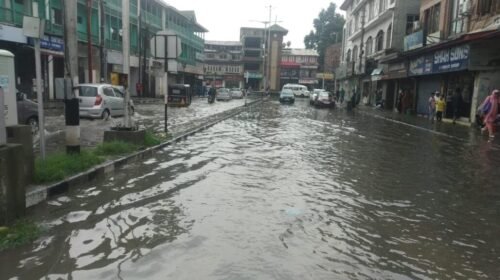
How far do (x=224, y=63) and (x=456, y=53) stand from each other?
72.3 m

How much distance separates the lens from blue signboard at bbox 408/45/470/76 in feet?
73.3

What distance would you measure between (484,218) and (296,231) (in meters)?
2.91

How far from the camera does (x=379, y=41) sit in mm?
43250

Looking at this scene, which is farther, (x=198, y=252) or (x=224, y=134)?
(x=224, y=134)

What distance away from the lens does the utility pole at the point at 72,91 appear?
873 centimetres

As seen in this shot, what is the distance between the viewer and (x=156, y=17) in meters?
51.3

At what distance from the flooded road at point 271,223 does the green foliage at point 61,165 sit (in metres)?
0.50

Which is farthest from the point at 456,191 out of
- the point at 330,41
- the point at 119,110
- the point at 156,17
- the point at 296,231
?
the point at 330,41

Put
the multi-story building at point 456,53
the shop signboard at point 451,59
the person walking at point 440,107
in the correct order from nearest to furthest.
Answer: the multi-story building at point 456,53
the shop signboard at point 451,59
the person walking at point 440,107

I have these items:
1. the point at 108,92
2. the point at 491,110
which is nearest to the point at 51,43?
the point at 108,92

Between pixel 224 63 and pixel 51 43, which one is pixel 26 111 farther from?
pixel 224 63

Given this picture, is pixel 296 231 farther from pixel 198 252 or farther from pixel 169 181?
pixel 169 181

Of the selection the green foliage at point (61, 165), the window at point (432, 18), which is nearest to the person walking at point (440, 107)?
Answer: the window at point (432, 18)

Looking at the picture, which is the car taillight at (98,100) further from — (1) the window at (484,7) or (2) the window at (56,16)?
(1) the window at (484,7)
